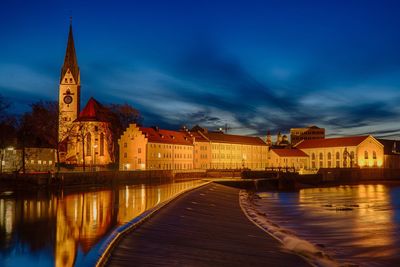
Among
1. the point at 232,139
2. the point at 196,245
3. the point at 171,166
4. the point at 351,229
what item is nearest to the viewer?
the point at 196,245

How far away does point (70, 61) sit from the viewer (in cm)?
13388

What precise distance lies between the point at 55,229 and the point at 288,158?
13172cm

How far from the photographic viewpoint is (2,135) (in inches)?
2768

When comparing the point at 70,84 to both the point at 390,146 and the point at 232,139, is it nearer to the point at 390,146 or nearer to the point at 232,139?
the point at 232,139

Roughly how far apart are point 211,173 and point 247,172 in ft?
36.3

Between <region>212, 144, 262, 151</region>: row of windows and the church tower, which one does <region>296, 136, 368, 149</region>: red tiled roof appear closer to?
<region>212, 144, 262, 151</region>: row of windows

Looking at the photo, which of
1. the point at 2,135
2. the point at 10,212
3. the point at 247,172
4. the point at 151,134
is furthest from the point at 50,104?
the point at 10,212

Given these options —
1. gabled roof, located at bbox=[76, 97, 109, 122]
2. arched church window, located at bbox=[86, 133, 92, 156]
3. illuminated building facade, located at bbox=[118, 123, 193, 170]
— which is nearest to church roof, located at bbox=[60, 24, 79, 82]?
gabled roof, located at bbox=[76, 97, 109, 122]

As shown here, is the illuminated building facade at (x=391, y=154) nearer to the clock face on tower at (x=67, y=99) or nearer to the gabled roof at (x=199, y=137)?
the gabled roof at (x=199, y=137)

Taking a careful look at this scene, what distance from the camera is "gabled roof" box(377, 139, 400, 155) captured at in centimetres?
15071

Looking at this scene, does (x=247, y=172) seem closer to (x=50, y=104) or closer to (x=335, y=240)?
(x=50, y=104)

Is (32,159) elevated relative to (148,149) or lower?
lower

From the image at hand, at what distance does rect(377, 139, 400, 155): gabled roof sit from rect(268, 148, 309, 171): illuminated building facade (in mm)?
24050

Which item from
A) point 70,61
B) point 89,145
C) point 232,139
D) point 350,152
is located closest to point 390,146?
point 350,152
